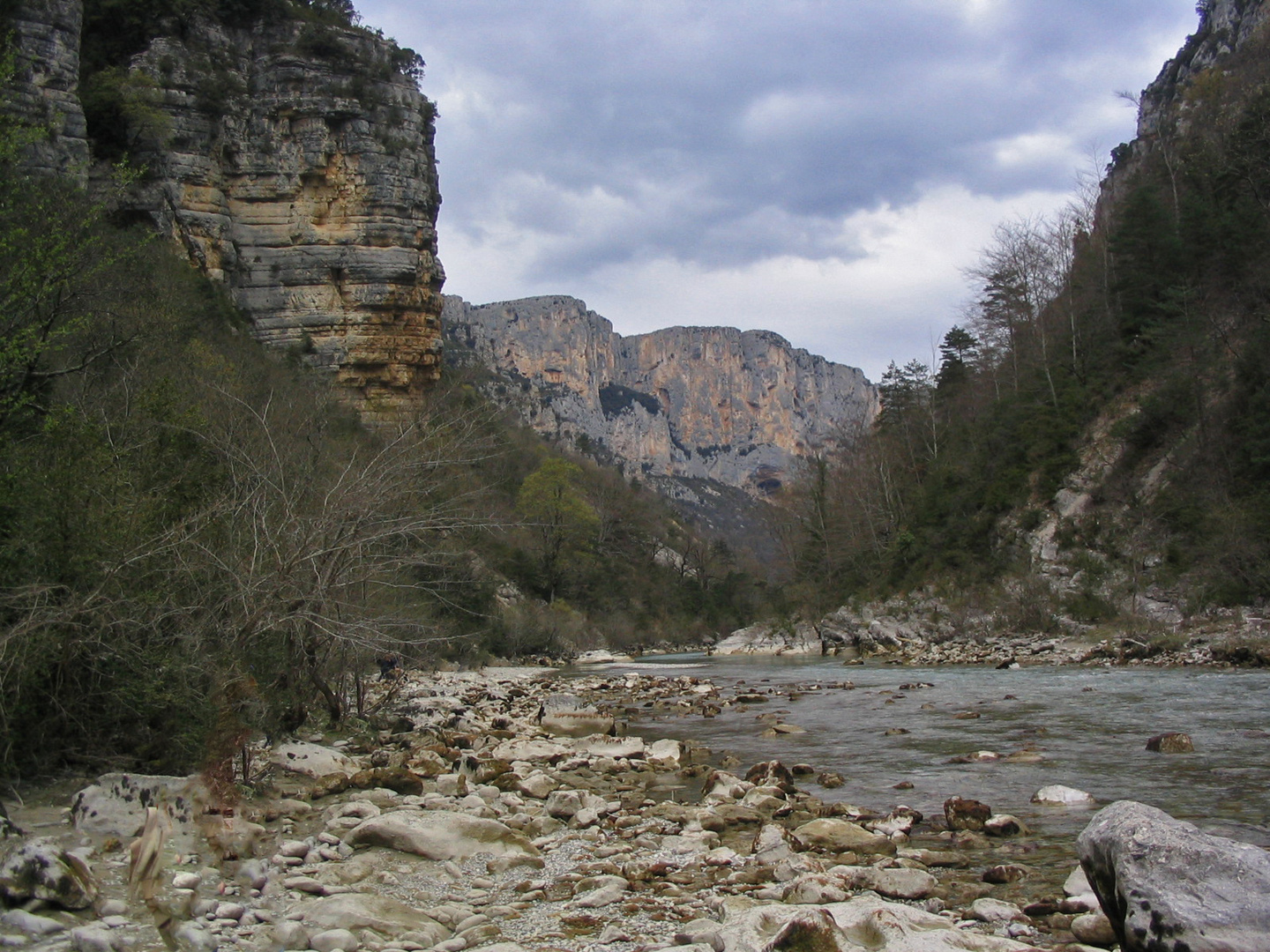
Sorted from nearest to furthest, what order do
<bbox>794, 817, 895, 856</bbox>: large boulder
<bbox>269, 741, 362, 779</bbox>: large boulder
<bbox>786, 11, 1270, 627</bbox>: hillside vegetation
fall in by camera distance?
<bbox>794, 817, 895, 856</bbox>: large boulder < <bbox>269, 741, 362, 779</bbox>: large boulder < <bbox>786, 11, 1270, 627</bbox>: hillside vegetation

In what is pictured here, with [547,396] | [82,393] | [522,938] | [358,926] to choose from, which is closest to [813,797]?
[522,938]

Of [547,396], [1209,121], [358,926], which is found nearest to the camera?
[358,926]

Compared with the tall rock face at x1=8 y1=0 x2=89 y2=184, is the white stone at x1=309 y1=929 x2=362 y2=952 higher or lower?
lower

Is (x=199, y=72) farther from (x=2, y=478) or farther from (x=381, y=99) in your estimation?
(x=2, y=478)

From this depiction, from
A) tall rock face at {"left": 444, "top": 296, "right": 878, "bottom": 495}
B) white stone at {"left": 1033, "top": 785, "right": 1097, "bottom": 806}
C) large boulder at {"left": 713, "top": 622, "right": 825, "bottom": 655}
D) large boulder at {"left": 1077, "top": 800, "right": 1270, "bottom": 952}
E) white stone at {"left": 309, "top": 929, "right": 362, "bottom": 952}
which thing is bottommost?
large boulder at {"left": 713, "top": 622, "right": 825, "bottom": 655}

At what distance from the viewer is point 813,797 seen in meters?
7.14

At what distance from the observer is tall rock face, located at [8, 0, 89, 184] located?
85.8 feet

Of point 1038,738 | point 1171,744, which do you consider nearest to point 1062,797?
point 1171,744

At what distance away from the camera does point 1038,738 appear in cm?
985

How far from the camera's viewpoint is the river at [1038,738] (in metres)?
6.63

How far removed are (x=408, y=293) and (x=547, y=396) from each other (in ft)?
316

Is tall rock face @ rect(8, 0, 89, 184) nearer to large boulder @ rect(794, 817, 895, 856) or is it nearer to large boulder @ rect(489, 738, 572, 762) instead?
large boulder @ rect(489, 738, 572, 762)

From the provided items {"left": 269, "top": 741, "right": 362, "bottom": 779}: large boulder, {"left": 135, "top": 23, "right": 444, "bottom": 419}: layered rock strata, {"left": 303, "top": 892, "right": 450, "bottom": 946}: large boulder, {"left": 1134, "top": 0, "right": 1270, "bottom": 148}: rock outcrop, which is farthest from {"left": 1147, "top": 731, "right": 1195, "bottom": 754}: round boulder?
{"left": 1134, "top": 0, "right": 1270, "bottom": 148}: rock outcrop

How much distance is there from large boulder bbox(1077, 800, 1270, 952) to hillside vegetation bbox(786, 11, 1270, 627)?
18.5 metres
